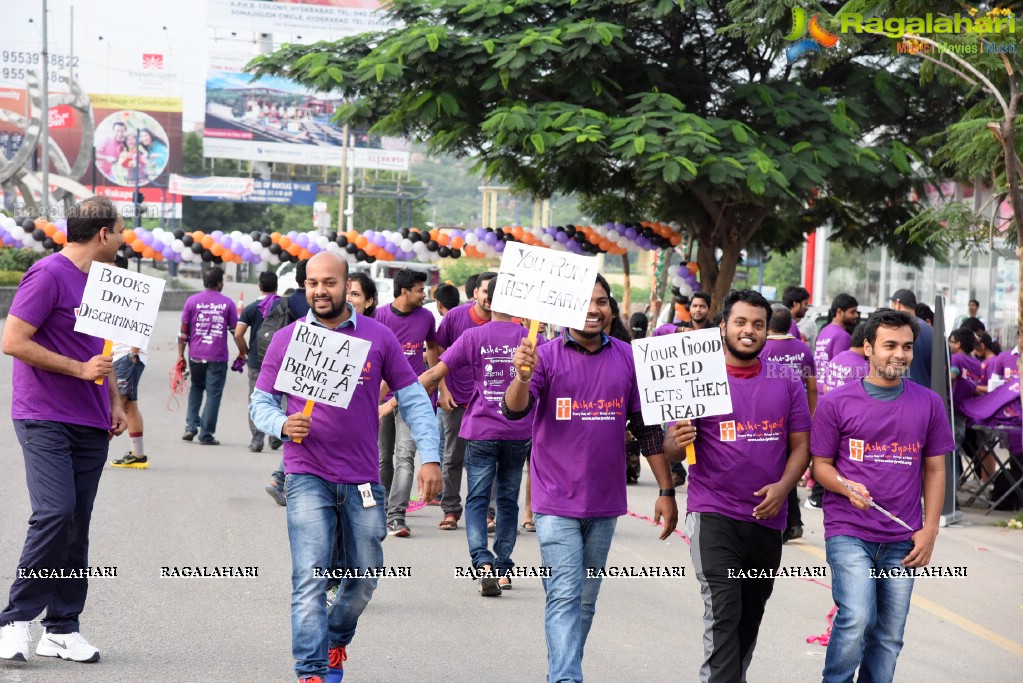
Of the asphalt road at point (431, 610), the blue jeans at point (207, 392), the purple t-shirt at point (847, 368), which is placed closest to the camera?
the asphalt road at point (431, 610)

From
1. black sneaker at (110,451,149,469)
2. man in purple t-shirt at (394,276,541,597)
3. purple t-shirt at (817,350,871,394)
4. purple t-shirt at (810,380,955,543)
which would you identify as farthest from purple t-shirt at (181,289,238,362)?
purple t-shirt at (810,380,955,543)

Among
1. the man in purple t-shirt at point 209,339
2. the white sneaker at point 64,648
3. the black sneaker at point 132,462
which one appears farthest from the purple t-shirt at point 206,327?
the white sneaker at point 64,648

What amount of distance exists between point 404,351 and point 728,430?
477 cm

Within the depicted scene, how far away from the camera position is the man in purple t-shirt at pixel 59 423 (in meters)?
5.59

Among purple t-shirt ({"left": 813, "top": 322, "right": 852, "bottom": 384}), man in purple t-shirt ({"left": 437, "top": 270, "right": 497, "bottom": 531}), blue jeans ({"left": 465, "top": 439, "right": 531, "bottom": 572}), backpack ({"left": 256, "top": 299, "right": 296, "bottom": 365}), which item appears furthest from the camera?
purple t-shirt ({"left": 813, "top": 322, "right": 852, "bottom": 384})

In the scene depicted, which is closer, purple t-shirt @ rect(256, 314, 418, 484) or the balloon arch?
purple t-shirt @ rect(256, 314, 418, 484)

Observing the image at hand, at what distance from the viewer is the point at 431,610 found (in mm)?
7328

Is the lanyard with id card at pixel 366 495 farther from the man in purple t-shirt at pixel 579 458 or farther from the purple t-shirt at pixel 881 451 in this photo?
the purple t-shirt at pixel 881 451

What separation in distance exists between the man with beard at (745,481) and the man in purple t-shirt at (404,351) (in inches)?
175

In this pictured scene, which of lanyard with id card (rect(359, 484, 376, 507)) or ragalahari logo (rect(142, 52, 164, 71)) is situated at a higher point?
ragalahari logo (rect(142, 52, 164, 71))

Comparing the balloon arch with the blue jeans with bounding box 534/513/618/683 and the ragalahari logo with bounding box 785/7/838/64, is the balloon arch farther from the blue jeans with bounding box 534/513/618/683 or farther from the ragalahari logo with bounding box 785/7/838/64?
the blue jeans with bounding box 534/513/618/683

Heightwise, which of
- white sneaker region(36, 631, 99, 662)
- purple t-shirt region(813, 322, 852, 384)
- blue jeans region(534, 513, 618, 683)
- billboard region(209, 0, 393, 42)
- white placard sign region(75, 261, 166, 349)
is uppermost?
billboard region(209, 0, 393, 42)

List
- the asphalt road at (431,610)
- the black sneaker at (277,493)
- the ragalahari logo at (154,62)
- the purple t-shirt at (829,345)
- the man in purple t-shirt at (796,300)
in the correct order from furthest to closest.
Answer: the ragalahari logo at (154,62), the man in purple t-shirt at (796,300), the purple t-shirt at (829,345), the black sneaker at (277,493), the asphalt road at (431,610)

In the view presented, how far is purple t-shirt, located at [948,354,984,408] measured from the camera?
12.4 m
